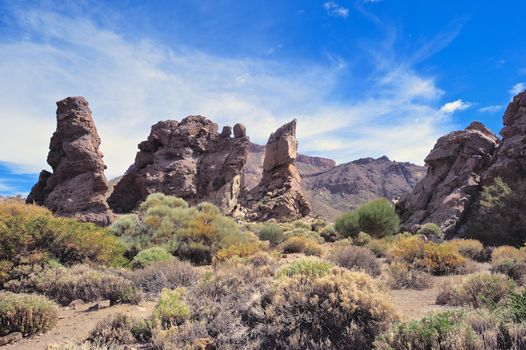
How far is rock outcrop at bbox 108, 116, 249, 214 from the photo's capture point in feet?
98.5

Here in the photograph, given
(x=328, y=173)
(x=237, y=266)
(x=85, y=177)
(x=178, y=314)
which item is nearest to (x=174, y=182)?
(x=85, y=177)

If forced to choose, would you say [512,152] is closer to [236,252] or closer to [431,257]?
[431,257]

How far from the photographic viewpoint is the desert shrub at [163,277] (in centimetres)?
770

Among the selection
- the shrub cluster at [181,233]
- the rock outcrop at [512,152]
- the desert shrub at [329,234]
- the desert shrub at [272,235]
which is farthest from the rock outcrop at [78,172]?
the rock outcrop at [512,152]

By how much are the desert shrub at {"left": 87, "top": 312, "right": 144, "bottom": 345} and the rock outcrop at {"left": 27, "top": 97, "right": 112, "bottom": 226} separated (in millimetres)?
14943

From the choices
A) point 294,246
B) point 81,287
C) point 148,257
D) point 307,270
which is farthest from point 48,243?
point 294,246

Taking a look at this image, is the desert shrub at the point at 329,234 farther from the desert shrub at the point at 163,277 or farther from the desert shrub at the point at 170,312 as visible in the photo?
the desert shrub at the point at 170,312

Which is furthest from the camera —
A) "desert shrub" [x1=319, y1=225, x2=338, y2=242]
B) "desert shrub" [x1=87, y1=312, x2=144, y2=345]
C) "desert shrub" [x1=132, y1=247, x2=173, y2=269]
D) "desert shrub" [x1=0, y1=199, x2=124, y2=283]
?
"desert shrub" [x1=319, y1=225, x2=338, y2=242]

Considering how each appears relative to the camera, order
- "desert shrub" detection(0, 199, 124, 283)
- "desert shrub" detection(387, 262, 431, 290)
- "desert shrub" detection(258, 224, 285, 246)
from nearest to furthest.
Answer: "desert shrub" detection(387, 262, 431, 290), "desert shrub" detection(0, 199, 124, 283), "desert shrub" detection(258, 224, 285, 246)

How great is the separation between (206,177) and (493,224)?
2253cm

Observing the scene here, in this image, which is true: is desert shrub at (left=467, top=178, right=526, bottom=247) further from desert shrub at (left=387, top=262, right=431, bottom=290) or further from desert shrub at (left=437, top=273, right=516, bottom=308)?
desert shrub at (left=437, top=273, right=516, bottom=308)

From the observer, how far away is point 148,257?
10109 mm

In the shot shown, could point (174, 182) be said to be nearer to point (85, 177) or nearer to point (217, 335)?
point (85, 177)

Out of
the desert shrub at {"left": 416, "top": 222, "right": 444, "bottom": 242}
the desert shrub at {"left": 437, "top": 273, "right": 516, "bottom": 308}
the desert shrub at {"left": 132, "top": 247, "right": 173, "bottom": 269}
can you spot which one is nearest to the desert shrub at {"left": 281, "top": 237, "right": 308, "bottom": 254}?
the desert shrub at {"left": 132, "top": 247, "right": 173, "bottom": 269}
